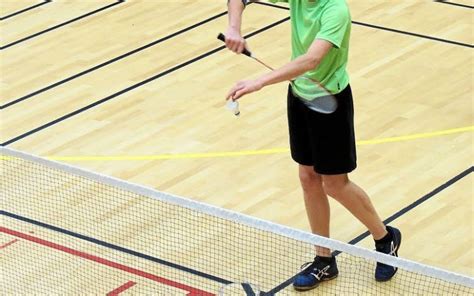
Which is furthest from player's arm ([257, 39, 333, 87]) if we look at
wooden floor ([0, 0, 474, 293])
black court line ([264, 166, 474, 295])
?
wooden floor ([0, 0, 474, 293])

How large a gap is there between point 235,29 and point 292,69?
579 mm

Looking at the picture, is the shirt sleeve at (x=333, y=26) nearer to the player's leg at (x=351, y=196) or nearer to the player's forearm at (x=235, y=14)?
the player's forearm at (x=235, y=14)

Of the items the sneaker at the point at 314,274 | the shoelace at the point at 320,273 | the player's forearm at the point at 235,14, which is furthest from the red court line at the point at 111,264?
the player's forearm at the point at 235,14

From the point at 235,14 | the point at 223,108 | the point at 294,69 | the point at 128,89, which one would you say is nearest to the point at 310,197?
the point at 294,69

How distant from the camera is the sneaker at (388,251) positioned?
7945 millimetres

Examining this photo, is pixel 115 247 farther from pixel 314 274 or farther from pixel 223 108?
pixel 223 108

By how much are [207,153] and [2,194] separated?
1.87m

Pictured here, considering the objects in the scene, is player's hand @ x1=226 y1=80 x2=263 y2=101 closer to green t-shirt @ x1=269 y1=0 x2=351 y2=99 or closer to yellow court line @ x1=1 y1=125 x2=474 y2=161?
green t-shirt @ x1=269 y1=0 x2=351 y2=99

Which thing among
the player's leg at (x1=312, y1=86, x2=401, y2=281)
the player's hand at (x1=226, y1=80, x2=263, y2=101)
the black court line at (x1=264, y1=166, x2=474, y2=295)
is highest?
the player's hand at (x1=226, y1=80, x2=263, y2=101)

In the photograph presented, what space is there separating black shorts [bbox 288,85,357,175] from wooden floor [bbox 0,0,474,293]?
117 cm

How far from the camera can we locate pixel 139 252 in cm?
855

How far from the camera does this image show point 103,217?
9.13 m

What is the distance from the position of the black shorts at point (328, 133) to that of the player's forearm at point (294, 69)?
60 centimetres

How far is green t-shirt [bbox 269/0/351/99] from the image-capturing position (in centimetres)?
707
